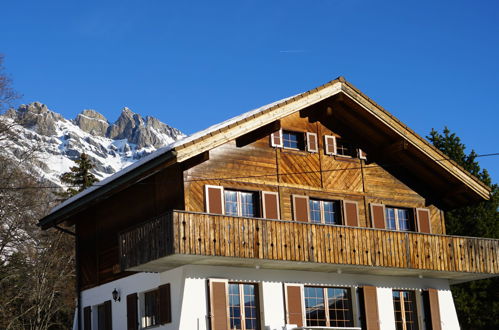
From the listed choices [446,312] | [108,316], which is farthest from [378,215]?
[108,316]

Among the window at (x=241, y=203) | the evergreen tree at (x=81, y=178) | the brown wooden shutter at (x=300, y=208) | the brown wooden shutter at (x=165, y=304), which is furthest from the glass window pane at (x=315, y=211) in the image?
the evergreen tree at (x=81, y=178)

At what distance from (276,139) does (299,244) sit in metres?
3.45

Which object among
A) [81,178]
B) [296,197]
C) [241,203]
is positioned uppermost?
[81,178]

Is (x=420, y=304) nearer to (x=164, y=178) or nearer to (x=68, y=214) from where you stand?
(x=164, y=178)

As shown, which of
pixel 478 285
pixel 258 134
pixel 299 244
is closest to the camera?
pixel 299 244

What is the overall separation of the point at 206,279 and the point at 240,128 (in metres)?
3.96

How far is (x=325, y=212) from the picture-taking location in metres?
24.0

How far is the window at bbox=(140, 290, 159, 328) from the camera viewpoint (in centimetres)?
2188

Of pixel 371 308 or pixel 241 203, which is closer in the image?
pixel 241 203

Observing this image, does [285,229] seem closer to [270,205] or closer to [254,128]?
[270,205]

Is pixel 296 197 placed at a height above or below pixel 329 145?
below

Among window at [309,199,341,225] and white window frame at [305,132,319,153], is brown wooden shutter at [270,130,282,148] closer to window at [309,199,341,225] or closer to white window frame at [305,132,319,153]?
white window frame at [305,132,319,153]

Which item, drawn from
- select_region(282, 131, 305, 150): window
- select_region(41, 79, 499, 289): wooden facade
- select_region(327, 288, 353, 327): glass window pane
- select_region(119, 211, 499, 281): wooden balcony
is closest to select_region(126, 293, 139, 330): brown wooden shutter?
select_region(41, 79, 499, 289): wooden facade

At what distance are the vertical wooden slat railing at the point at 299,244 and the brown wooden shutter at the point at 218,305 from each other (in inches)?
40.7
